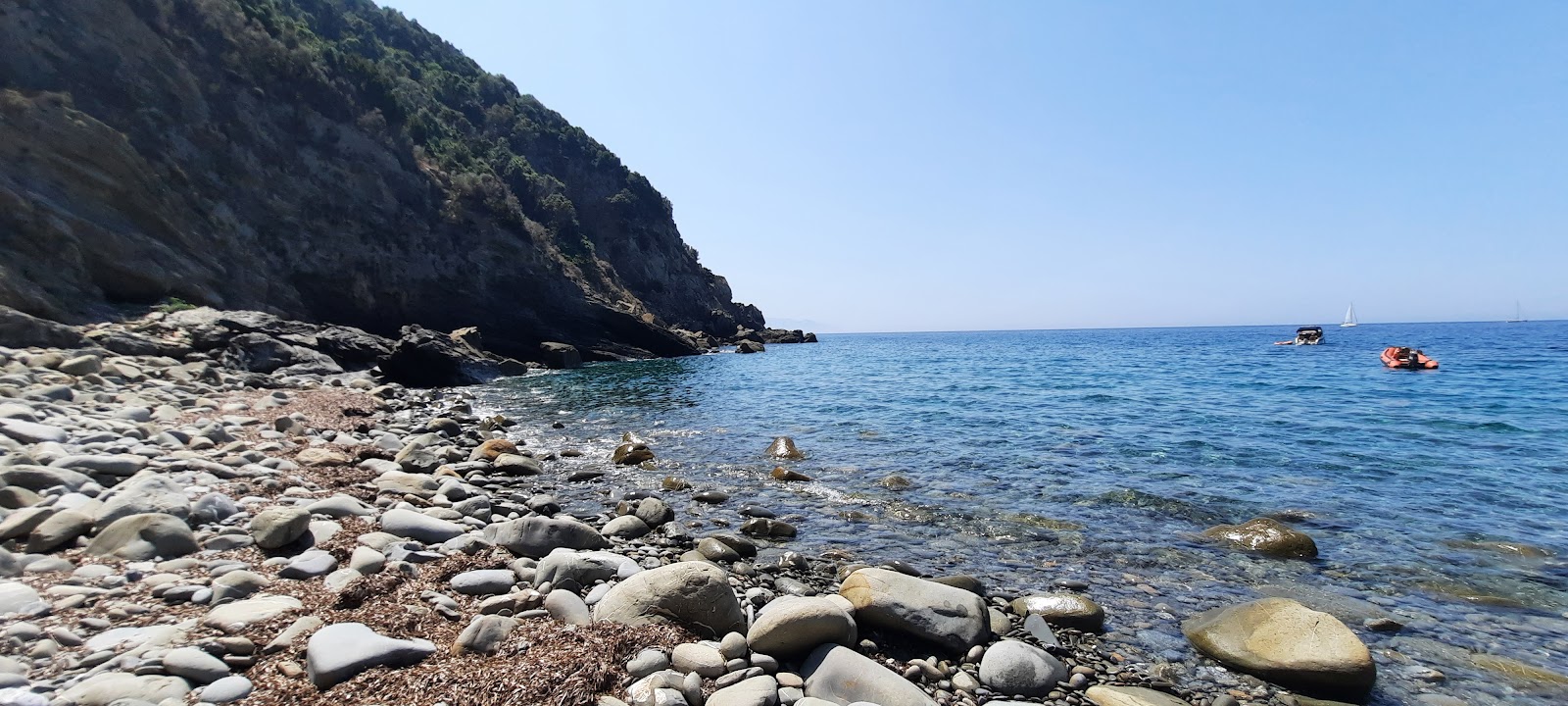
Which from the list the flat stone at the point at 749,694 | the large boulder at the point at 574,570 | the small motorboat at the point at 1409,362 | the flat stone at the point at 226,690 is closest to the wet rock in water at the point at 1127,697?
the flat stone at the point at 749,694

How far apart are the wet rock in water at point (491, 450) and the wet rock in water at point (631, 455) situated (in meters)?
2.07

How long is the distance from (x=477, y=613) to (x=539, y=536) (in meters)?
1.95

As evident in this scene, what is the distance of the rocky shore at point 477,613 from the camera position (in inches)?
141

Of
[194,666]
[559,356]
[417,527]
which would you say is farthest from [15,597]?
[559,356]

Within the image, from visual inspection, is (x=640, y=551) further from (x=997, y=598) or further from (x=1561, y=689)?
(x=1561, y=689)

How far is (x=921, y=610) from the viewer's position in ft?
17.1

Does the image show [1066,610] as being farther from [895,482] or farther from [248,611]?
[248,611]

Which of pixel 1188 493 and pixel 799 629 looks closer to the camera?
pixel 799 629

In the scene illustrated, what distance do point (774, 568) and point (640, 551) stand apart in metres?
1.66

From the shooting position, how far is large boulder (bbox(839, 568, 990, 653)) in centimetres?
514

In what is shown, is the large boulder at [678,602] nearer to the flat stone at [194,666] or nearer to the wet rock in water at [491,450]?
the flat stone at [194,666]

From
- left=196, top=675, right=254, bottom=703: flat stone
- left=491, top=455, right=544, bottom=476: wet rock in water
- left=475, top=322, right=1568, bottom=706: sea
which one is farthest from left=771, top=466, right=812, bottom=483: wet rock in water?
left=196, top=675, right=254, bottom=703: flat stone

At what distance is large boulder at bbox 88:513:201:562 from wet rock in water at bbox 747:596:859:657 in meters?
4.76

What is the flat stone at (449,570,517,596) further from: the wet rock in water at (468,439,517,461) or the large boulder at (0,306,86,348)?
the large boulder at (0,306,86,348)
